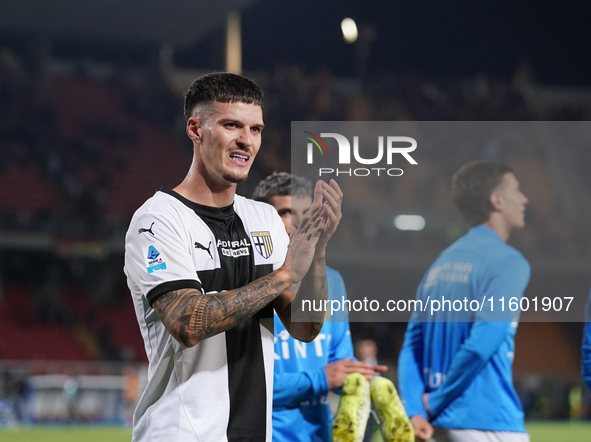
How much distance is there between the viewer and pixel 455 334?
12.0ft

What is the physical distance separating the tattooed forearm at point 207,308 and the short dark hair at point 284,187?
1368 mm

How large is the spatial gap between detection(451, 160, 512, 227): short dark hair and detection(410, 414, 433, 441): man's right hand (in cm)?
104

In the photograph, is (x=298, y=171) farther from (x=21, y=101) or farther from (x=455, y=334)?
(x=21, y=101)

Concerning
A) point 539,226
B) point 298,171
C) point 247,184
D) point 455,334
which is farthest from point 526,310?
point 247,184

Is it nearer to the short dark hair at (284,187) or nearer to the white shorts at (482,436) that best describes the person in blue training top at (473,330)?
the white shorts at (482,436)

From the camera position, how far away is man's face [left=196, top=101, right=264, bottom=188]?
8.08 ft

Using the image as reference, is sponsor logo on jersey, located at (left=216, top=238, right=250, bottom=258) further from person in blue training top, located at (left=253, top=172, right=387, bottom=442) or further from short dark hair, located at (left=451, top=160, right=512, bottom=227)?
short dark hair, located at (left=451, top=160, right=512, bottom=227)

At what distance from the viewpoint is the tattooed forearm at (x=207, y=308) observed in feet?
7.31

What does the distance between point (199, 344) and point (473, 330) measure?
1.62 meters

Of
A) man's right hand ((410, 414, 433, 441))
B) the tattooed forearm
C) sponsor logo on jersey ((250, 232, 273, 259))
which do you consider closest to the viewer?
the tattooed forearm

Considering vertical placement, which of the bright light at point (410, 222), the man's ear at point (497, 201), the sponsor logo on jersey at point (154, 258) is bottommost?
the sponsor logo on jersey at point (154, 258)

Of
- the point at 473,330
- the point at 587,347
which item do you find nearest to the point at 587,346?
the point at 587,347

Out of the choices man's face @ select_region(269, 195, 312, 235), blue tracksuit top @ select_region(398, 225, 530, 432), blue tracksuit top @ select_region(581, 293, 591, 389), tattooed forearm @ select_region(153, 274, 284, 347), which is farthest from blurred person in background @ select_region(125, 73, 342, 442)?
blue tracksuit top @ select_region(581, 293, 591, 389)

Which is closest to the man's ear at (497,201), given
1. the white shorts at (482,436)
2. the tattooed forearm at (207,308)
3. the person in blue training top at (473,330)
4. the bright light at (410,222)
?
the person in blue training top at (473,330)
